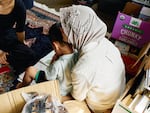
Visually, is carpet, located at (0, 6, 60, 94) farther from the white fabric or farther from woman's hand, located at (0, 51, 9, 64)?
the white fabric

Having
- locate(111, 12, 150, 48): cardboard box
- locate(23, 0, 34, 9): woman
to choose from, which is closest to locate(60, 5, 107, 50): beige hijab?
locate(111, 12, 150, 48): cardboard box

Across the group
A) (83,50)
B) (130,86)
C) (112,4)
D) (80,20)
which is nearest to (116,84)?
(130,86)

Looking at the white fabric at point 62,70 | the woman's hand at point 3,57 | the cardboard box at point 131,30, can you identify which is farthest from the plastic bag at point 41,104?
the cardboard box at point 131,30

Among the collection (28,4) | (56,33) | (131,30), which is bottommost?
(28,4)

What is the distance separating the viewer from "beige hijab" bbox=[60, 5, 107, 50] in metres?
1.12

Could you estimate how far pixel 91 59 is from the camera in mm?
1130

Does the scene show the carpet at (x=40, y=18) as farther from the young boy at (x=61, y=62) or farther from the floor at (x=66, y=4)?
the young boy at (x=61, y=62)

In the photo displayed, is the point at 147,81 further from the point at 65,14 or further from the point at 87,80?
the point at 65,14

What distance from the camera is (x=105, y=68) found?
1168 millimetres

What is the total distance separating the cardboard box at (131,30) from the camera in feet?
6.08

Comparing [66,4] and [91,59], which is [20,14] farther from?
[66,4]

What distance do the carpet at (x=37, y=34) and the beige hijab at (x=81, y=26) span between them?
0.85 metres

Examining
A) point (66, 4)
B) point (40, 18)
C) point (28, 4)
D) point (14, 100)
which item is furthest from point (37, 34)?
point (14, 100)

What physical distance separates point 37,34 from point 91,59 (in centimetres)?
131
